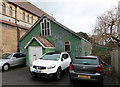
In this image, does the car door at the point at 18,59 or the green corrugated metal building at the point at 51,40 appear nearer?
the car door at the point at 18,59

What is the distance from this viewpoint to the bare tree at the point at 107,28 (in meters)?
12.4

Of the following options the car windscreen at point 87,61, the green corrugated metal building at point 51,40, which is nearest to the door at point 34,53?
the green corrugated metal building at point 51,40

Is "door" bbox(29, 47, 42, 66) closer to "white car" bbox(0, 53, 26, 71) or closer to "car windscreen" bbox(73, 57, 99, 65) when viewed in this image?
"white car" bbox(0, 53, 26, 71)

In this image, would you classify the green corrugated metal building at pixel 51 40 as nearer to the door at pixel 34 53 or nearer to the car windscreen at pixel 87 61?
the door at pixel 34 53

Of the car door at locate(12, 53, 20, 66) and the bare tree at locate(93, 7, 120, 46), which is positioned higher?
the bare tree at locate(93, 7, 120, 46)

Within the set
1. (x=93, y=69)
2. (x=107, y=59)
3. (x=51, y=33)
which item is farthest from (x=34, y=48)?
(x=107, y=59)

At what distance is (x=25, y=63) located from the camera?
11625 mm

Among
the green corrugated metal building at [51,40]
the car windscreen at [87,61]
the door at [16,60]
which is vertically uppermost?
the green corrugated metal building at [51,40]

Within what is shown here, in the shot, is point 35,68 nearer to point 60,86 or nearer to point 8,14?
point 60,86

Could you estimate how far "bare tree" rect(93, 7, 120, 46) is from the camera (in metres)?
12.4

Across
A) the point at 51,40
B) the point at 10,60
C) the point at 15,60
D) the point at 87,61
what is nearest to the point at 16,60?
the point at 15,60

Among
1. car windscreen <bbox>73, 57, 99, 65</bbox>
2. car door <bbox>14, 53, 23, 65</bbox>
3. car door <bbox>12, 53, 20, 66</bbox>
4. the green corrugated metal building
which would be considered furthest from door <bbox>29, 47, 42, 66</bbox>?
car windscreen <bbox>73, 57, 99, 65</bbox>

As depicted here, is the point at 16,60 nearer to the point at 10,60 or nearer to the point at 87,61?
the point at 10,60

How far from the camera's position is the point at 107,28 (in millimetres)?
13422
